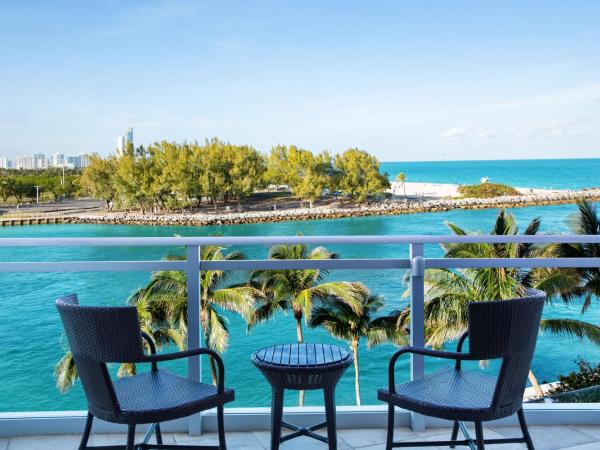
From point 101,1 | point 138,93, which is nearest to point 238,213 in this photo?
point 138,93

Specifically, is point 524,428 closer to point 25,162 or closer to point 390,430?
point 390,430

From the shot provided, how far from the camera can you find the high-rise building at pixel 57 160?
8859 cm

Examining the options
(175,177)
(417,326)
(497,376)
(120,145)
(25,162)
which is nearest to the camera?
(497,376)

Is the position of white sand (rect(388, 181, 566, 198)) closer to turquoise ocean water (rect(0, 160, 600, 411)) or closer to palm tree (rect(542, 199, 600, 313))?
turquoise ocean water (rect(0, 160, 600, 411))

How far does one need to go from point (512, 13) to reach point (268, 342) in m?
50.4

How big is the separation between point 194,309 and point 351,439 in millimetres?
997

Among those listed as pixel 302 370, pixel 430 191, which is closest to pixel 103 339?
pixel 302 370

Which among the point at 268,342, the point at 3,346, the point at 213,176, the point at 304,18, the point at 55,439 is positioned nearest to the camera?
the point at 55,439

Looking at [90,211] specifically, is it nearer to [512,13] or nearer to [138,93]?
[138,93]

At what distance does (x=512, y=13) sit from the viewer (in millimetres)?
61281

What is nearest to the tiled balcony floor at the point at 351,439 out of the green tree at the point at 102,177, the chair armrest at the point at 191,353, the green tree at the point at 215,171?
the chair armrest at the point at 191,353

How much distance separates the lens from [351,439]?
2984mm

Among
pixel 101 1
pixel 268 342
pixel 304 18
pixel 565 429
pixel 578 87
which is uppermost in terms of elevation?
pixel 101 1

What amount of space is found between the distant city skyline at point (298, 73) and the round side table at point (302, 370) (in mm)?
48886
